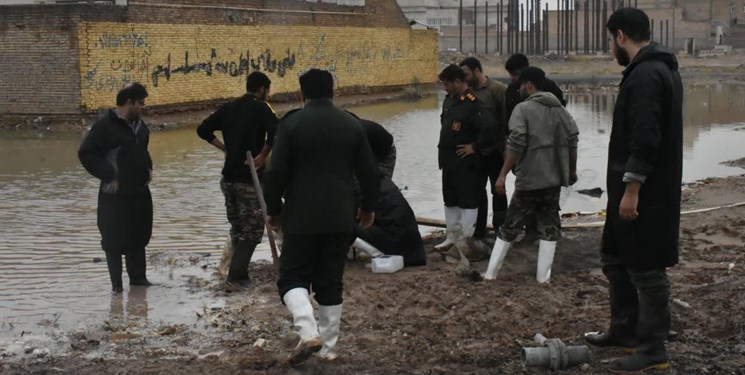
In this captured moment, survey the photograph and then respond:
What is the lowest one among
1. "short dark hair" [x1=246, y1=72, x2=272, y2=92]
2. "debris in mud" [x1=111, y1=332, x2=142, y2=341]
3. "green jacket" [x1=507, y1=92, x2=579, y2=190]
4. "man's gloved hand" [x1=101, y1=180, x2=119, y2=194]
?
"debris in mud" [x1=111, y1=332, x2=142, y2=341]

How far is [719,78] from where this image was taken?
53.4 meters

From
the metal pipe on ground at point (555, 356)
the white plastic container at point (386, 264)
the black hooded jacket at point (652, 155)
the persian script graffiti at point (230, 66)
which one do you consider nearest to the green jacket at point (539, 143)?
the white plastic container at point (386, 264)

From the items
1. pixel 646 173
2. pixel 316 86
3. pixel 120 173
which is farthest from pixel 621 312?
pixel 120 173

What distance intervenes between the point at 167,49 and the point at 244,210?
807 inches

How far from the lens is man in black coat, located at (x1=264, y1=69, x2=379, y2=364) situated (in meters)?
5.93

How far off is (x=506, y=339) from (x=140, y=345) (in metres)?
2.25

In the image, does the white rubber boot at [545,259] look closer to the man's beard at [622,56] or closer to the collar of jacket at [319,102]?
the man's beard at [622,56]

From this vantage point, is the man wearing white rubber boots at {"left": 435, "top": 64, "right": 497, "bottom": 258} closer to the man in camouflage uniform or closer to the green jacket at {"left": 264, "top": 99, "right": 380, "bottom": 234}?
the man in camouflage uniform

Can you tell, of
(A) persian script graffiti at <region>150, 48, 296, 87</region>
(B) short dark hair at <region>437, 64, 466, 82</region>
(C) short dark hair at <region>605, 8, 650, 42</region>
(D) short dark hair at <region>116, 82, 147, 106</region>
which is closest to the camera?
(C) short dark hair at <region>605, 8, 650, 42</region>

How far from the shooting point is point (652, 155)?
5.51 m

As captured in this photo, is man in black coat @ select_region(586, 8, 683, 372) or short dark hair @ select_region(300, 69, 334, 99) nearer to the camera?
man in black coat @ select_region(586, 8, 683, 372)

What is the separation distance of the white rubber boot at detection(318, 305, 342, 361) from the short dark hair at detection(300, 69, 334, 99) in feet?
3.93

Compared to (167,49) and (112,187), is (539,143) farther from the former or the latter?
(167,49)

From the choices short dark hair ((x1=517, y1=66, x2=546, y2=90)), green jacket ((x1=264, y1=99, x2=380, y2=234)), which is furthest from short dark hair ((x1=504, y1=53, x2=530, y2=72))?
green jacket ((x1=264, y1=99, x2=380, y2=234))
